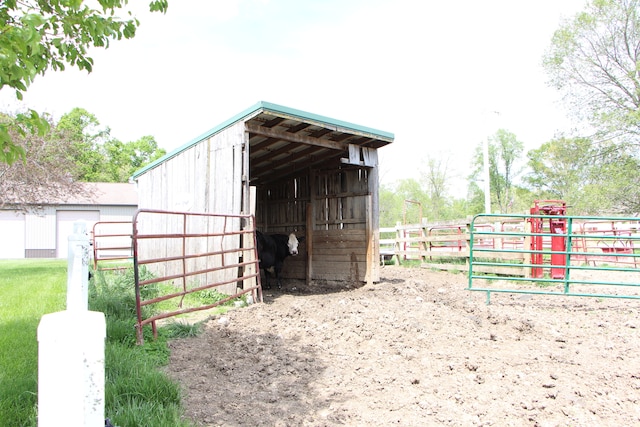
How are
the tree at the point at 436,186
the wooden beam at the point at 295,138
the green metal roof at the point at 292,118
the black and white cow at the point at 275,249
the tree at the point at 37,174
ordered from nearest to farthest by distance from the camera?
the green metal roof at the point at 292,118
the wooden beam at the point at 295,138
the black and white cow at the point at 275,249
the tree at the point at 37,174
the tree at the point at 436,186

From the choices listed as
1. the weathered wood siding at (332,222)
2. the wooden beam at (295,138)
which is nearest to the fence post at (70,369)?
the wooden beam at (295,138)

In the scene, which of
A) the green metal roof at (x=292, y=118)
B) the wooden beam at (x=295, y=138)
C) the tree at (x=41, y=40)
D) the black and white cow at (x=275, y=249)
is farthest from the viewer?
the black and white cow at (x=275, y=249)

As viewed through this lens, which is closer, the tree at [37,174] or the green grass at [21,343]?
the green grass at [21,343]

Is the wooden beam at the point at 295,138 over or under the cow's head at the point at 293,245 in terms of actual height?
over

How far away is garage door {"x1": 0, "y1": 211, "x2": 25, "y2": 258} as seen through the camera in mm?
25141

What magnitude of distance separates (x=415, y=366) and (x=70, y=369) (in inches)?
150

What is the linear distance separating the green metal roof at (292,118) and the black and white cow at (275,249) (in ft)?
8.80

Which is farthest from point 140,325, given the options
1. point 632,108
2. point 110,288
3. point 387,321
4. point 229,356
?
point 632,108

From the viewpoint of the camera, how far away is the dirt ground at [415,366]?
3.32 metres

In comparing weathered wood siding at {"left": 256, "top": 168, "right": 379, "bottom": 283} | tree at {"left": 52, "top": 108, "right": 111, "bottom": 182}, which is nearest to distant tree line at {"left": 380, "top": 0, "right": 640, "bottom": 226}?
weathered wood siding at {"left": 256, "top": 168, "right": 379, "bottom": 283}

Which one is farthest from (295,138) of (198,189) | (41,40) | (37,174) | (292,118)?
(37,174)

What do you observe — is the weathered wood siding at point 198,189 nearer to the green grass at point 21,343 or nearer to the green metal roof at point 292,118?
the green metal roof at point 292,118

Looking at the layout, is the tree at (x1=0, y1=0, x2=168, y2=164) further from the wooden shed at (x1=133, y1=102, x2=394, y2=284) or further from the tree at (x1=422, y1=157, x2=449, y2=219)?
the tree at (x1=422, y1=157, x2=449, y2=219)

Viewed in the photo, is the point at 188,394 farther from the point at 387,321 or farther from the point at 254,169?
the point at 254,169
